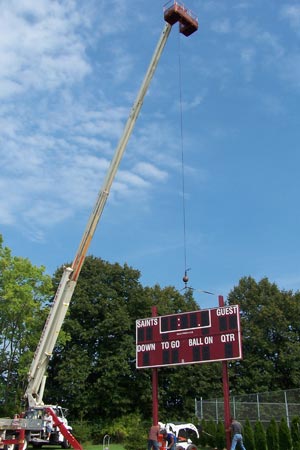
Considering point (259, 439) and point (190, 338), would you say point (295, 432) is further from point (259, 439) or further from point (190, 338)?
point (190, 338)

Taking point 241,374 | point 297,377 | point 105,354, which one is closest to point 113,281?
point 105,354

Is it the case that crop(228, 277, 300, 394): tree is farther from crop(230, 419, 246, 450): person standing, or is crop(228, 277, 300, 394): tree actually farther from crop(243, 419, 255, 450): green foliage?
crop(230, 419, 246, 450): person standing

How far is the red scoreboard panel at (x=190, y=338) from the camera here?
76.4ft

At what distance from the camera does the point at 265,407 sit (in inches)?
1180

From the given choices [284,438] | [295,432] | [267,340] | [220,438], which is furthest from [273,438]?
[267,340]

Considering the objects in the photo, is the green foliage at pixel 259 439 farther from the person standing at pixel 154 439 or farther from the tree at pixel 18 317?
the tree at pixel 18 317

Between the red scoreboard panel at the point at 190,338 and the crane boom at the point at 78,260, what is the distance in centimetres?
423

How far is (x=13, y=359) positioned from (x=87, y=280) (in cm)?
978

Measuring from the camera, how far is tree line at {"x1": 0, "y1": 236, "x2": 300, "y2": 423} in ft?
134

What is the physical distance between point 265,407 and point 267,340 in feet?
69.8

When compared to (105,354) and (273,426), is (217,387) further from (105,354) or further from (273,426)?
(273,426)

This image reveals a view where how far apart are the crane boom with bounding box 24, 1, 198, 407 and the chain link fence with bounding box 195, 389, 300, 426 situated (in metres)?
12.4

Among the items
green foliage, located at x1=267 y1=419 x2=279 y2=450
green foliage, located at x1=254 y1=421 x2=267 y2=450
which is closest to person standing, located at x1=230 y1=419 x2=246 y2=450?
green foliage, located at x1=267 y1=419 x2=279 y2=450

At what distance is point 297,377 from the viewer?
48000 mm
